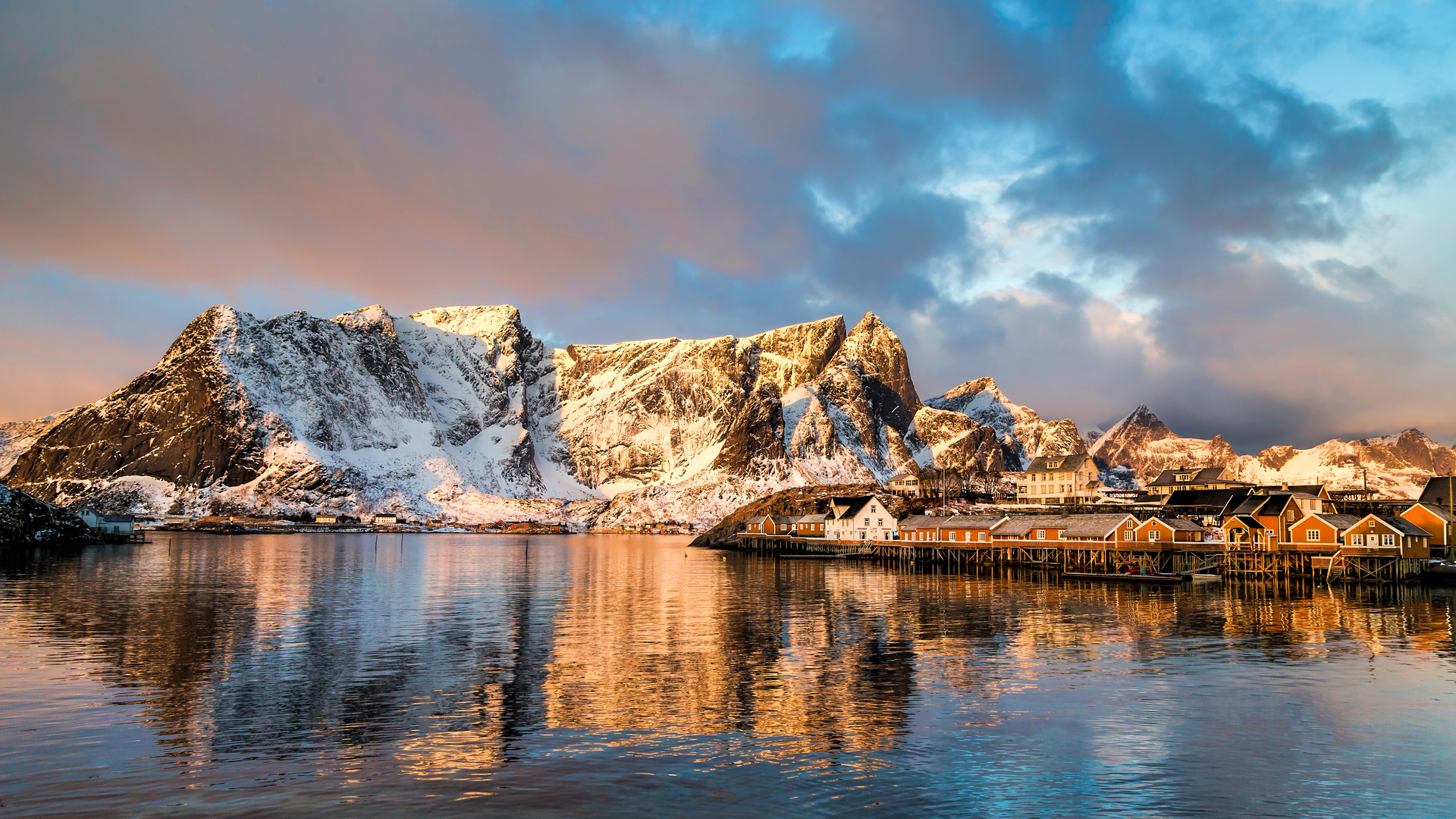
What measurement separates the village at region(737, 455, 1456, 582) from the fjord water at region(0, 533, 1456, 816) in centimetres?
3162

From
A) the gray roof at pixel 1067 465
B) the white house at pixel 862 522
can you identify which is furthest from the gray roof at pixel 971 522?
the gray roof at pixel 1067 465

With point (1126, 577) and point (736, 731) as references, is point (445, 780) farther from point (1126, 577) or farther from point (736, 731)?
point (1126, 577)

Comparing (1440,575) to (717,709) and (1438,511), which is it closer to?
(1438,511)

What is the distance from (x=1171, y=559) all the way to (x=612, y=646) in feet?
248

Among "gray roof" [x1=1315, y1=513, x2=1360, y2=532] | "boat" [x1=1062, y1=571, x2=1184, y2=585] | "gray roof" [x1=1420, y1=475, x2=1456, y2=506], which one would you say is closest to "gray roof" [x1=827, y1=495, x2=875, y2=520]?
"boat" [x1=1062, y1=571, x2=1184, y2=585]

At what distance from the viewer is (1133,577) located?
274ft

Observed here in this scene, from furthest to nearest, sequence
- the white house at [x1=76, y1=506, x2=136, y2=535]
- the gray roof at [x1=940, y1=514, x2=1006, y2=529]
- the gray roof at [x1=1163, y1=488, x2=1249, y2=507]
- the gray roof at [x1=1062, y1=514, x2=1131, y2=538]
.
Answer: the white house at [x1=76, y1=506, x2=136, y2=535] → the gray roof at [x1=1163, y1=488, x2=1249, y2=507] → the gray roof at [x1=940, y1=514, x2=1006, y2=529] → the gray roof at [x1=1062, y1=514, x2=1131, y2=538]

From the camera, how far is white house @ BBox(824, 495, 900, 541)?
13250 cm

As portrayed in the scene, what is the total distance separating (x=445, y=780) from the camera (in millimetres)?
19797

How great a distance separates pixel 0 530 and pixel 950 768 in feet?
485

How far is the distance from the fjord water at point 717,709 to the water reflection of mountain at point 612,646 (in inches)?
8.2

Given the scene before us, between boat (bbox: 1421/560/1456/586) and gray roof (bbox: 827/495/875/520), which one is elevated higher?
gray roof (bbox: 827/495/875/520)

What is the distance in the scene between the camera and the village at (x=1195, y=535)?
85688 mm

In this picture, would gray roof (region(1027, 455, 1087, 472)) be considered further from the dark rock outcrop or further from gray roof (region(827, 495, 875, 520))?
the dark rock outcrop
